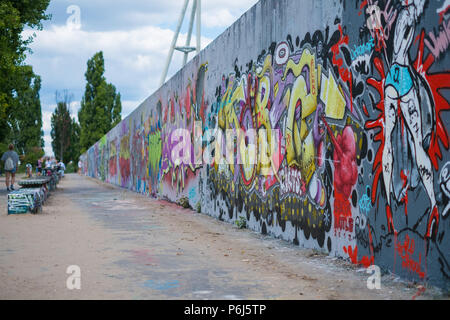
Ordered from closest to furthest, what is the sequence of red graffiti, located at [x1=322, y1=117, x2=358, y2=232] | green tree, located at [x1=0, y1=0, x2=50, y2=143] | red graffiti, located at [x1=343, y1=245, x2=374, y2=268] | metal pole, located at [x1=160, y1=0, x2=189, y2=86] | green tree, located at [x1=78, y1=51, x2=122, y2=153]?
1. red graffiti, located at [x1=343, y1=245, x2=374, y2=268]
2. red graffiti, located at [x1=322, y1=117, x2=358, y2=232]
3. green tree, located at [x1=0, y1=0, x2=50, y2=143]
4. metal pole, located at [x1=160, y1=0, x2=189, y2=86]
5. green tree, located at [x1=78, y1=51, x2=122, y2=153]

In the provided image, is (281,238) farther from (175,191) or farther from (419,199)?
(175,191)

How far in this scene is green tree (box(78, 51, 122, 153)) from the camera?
64.0 metres

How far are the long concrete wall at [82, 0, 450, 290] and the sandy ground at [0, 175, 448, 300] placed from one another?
0.37 meters

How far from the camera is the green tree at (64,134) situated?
7631 centimetres

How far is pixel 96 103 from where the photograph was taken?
6400 centimetres

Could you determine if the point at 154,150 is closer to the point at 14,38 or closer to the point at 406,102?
the point at 14,38

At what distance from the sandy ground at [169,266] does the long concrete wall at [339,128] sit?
1.22 feet

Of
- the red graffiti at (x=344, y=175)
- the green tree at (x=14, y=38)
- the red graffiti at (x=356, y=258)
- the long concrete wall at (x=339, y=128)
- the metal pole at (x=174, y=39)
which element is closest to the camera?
the long concrete wall at (x=339, y=128)

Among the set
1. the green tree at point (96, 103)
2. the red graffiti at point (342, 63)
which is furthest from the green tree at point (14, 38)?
the green tree at point (96, 103)

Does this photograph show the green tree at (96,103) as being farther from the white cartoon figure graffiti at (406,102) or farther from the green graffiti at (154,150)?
the white cartoon figure graffiti at (406,102)

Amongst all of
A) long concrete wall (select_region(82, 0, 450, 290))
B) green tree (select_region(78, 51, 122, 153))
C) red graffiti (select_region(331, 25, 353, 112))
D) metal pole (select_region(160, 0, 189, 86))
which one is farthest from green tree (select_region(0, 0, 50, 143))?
green tree (select_region(78, 51, 122, 153))

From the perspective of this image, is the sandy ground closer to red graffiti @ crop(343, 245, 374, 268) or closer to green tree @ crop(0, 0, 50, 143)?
red graffiti @ crop(343, 245, 374, 268)

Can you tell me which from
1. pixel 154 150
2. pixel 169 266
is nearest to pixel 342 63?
pixel 169 266

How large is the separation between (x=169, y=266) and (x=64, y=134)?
7412 cm
